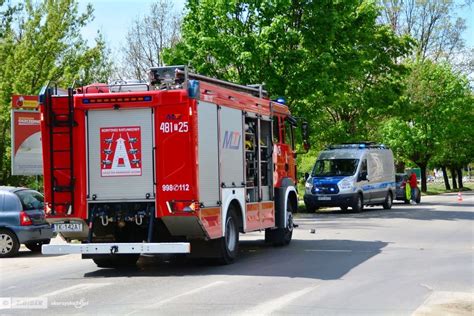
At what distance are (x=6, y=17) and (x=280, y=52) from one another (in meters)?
10.4

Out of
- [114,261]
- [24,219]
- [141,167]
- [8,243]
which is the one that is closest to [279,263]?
[114,261]

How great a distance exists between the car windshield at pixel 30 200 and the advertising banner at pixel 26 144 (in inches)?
221

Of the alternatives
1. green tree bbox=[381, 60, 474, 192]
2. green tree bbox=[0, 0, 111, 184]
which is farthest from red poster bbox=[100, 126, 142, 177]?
green tree bbox=[381, 60, 474, 192]

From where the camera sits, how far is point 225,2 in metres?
27.6

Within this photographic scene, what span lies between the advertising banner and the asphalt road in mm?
6073

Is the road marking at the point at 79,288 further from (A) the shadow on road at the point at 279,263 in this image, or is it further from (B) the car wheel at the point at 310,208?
(B) the car wheel at the point at 310,208

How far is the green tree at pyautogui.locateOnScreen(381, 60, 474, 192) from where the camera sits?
52594mm

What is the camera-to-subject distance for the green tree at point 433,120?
52594 millimetres

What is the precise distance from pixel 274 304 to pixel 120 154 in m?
4.12

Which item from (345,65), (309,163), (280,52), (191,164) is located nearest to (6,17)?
(280,52)

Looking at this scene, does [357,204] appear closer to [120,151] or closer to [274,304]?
[120,151]

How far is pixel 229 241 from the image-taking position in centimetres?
1248

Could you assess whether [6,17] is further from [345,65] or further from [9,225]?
[345,65]

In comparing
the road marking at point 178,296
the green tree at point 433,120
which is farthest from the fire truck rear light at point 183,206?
the green tree at point 433,120
